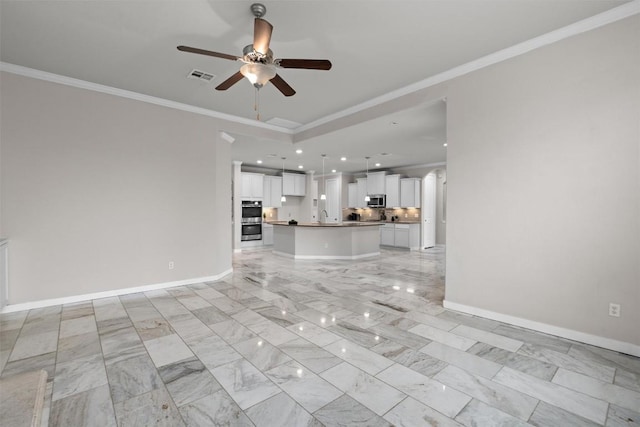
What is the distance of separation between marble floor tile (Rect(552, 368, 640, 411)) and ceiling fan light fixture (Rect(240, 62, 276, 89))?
129 inches

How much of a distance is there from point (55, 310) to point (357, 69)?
15.8 feet

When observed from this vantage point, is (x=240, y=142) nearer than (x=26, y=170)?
No

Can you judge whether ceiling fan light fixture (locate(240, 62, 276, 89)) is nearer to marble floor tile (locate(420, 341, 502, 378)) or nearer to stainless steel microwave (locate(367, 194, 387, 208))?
marble floor tile (locate(420, 341, 502, 378))

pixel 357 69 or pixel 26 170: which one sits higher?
pixel 357 69

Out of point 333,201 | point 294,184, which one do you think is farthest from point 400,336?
point 333,201

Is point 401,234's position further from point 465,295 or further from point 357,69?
point 357,69

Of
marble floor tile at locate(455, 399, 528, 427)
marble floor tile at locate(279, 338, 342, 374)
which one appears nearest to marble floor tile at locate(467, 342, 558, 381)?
marble floor tile at locate(455, 399, 528, 427)

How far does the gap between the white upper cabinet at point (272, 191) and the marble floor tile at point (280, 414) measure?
848cm

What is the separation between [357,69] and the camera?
12.0 ft

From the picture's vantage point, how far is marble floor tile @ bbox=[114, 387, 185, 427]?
1.79 metres

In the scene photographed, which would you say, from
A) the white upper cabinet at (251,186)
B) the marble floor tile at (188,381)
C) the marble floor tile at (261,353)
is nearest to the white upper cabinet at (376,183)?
the white upper cabinet at (251,186)

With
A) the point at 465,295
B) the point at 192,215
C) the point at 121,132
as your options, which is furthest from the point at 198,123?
the point at 465,295

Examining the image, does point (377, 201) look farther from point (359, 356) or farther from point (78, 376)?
point (78, 376)

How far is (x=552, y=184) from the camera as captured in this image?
9.80ft
